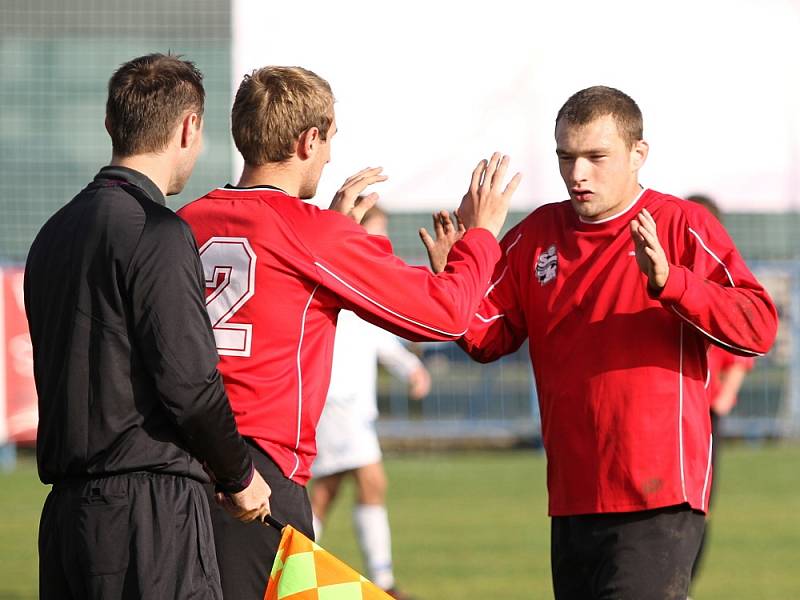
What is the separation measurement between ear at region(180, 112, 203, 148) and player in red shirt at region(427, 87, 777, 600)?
0.95 metres

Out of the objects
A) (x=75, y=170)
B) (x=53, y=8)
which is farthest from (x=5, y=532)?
(x=53, y=8)

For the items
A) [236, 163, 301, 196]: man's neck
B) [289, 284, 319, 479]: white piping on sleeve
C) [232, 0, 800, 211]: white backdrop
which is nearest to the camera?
[289, 284, 319, 479]: white piping on sleeve

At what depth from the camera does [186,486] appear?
3.77 metres

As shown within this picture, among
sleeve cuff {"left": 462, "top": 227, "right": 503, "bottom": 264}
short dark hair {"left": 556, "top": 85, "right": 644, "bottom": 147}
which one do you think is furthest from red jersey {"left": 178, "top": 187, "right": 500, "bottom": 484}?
short dark hair {"left": 556, "top": 85, "right": 644, "bottom": 147}

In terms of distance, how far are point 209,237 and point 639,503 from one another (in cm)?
156

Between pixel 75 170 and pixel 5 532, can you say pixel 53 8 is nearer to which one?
pixel 75 170

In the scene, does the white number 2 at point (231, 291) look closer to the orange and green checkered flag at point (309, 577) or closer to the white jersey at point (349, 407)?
the orange and green checkered flag at point (309, 577)

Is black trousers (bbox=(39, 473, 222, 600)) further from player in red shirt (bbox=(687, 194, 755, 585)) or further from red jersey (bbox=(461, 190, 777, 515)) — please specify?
player in red shirt (bbox=(687, 194, 755, 585))

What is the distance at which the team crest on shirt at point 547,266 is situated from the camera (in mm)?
4773

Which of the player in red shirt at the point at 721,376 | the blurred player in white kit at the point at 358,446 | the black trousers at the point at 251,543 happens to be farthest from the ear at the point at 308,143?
the blurred player in white kit at the point at 358,446

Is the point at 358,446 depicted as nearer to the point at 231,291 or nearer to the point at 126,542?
the point at 231,291

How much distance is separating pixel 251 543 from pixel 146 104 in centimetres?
124

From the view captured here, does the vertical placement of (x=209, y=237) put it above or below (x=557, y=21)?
below

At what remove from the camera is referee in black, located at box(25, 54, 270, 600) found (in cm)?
363
